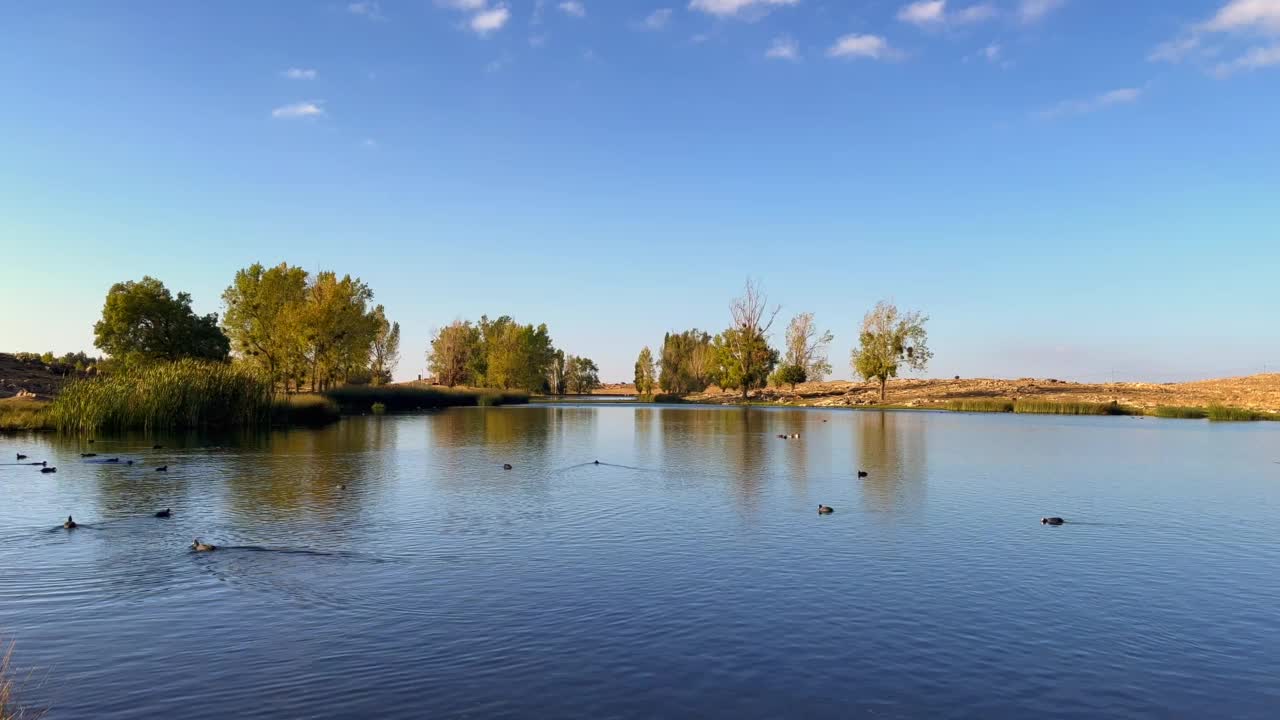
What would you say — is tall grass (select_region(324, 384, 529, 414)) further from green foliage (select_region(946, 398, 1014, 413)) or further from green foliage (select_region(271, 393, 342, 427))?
green foliage (select_region(946, 398, 1014, 413))

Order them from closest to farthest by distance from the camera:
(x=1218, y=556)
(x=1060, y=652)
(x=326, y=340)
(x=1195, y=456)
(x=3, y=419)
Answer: (x=1060, y=652) → (x=1218, y=556) → (x=1195, y=456) → (x=3, y=419) → (x=326, y=340)

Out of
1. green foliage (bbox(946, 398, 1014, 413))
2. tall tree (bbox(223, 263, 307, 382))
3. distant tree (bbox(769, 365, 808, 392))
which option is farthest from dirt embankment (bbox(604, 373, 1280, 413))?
tall tree (bbox(223, 263, 307, 382))

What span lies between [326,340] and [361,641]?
78.6 meters

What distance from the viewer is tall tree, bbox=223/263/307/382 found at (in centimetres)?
8488

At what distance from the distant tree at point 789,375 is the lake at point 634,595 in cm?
9909

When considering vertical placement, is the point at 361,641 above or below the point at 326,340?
below

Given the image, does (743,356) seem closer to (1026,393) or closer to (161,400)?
(1026,393)

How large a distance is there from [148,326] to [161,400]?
34696mm

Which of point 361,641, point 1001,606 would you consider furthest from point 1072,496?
point 361,641

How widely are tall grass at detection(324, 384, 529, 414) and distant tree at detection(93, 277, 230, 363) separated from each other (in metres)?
13.6

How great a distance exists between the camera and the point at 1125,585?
15156 mm

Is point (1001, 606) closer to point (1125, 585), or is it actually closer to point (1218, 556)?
point (1125, 585)

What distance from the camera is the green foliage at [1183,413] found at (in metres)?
77.2

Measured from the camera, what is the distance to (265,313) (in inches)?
3371
